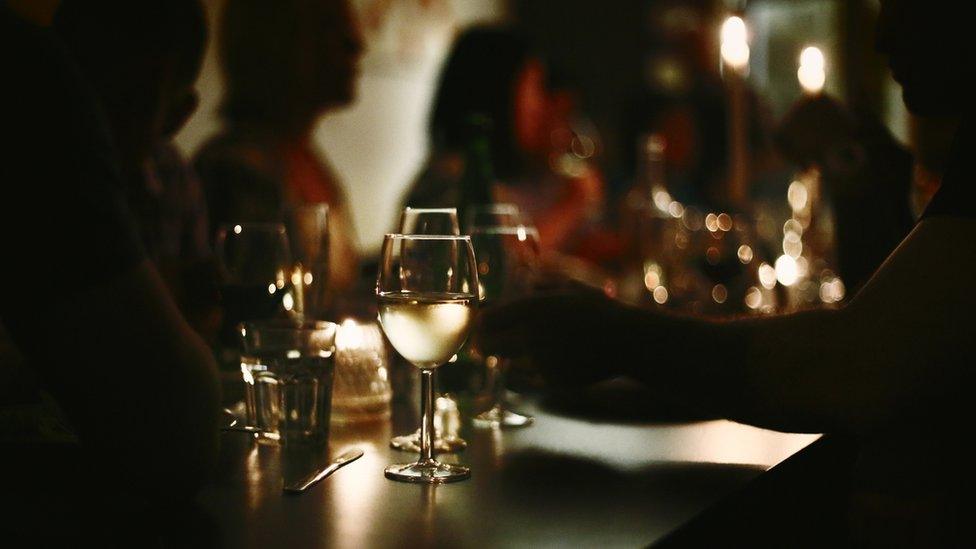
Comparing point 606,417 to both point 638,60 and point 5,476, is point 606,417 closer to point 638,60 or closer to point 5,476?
point 5,476

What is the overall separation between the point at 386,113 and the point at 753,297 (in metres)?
2.46

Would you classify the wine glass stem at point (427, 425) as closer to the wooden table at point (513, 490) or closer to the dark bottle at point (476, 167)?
the wooden table at point (513, 490)

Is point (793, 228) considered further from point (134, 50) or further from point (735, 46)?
point (134, 50)

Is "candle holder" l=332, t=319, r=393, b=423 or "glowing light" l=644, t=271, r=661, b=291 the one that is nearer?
"candle holder" l=332, t=319, r=393, b=423

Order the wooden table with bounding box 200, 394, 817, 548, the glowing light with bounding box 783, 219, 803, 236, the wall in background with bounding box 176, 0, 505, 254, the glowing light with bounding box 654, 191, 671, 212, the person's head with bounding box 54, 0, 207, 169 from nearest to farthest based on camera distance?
the wooden table with bounding box 200, 394, 817, 548 < the person's head with bounding box 54, 0, 207, 169 < the glowing light with bounding box 654, 191, 671, 212 < the glowing light with bounding box 783, 219, 803, 236 < the wall in background with bounding box 176, 0, 505, 254

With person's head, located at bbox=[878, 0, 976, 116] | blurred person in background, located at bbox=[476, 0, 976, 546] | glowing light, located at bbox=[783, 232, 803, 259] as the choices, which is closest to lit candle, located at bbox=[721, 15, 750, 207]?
glowing light, located at bbox=[783, 232, 803, 259]

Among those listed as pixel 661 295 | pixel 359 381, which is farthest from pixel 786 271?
pixel 359 381

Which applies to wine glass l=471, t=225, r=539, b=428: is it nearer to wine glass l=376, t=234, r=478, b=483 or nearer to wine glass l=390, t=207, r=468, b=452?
wine glass l=390, t=207, r=468, b=452

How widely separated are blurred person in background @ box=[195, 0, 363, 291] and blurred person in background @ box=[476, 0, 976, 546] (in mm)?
1622

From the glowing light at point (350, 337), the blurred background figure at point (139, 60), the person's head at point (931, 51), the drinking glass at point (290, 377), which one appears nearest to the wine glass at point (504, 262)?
the glowing light at point (350, 337)

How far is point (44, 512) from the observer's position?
68 cm

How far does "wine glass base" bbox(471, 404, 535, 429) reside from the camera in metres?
1.04

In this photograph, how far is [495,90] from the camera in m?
3.27

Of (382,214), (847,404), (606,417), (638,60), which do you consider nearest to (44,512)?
(606,417)
